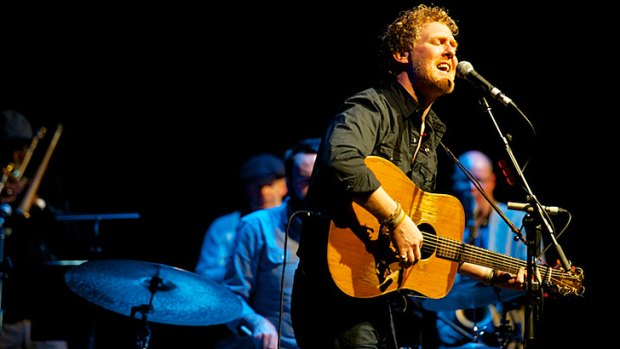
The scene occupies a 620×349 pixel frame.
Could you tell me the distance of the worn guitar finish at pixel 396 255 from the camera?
312 centimetres

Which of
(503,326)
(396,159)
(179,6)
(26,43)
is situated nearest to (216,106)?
(179,6)

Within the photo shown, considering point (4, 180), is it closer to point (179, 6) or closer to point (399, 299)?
point (179, 6)

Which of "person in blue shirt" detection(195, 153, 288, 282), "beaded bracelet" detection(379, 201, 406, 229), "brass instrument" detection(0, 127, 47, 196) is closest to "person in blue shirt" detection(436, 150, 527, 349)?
"person in blue shirt" detection(195, 153, 288, 282)

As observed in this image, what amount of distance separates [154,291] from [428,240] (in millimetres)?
1973

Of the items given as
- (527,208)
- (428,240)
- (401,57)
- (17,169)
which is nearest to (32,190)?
(17,169)

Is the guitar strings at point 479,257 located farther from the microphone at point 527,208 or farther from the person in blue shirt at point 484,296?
the person in blue shirt at point 484,296

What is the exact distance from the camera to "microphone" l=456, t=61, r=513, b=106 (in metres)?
3.51

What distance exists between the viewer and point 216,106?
7.87m

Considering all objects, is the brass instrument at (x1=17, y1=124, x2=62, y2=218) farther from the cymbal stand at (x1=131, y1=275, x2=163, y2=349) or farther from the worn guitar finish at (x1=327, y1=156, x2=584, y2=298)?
the worn guitar finish at (x1=327, y1=156, x2=584, y2=298)

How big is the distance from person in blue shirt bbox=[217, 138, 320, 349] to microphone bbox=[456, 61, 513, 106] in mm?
1781

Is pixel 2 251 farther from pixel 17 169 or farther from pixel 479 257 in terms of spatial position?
pixel 479 257

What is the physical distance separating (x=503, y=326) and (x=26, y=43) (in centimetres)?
545

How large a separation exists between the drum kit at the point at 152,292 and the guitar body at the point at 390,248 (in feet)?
4.93

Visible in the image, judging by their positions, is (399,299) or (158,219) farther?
(158,219)
